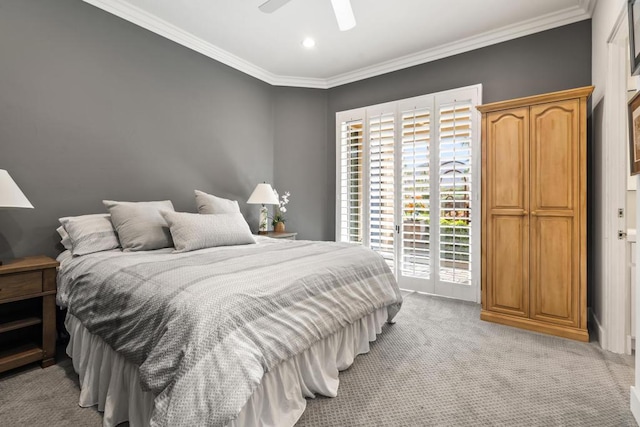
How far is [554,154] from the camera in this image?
2.60 m

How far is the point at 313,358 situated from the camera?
1784 mm

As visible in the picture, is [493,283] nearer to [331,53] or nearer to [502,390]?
[502,390]

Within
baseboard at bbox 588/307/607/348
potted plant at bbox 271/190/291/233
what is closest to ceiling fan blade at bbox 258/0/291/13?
potted plant at bbox 271/190/291/233

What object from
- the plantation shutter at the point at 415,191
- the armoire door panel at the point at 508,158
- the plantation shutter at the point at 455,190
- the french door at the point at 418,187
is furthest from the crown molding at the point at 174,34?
the armoire door panel at the point at 508,158

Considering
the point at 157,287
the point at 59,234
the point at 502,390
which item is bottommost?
the point at 502,390

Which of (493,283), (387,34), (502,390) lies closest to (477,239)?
(493,283)

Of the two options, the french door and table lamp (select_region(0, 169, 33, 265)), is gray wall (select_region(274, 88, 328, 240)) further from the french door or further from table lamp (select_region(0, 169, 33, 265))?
table lamp (select_region(0, 169, 33, 265))

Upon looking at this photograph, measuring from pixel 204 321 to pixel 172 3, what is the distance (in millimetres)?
2947

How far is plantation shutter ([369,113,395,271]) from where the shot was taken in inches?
157

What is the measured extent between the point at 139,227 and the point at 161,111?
139 centimetres

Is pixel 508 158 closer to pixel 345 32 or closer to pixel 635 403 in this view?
pixel 635 403

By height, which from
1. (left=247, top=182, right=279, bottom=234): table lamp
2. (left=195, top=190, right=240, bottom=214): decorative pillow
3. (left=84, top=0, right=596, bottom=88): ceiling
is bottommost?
(left=195, top=190, right=240, bottom=214): decorative pillow

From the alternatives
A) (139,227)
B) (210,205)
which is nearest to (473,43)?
(210,205)

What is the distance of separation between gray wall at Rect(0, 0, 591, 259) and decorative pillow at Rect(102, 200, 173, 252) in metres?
0.45
